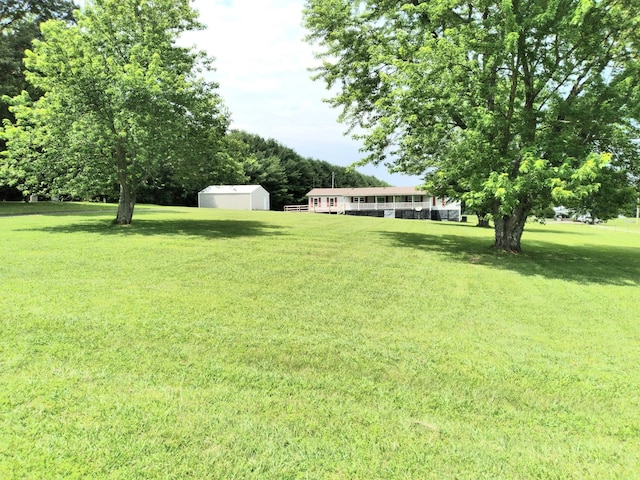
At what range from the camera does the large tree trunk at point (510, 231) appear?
13344mm

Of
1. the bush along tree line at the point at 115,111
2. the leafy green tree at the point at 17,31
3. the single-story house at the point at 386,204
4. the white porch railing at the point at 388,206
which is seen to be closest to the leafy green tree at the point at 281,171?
the single-story house at the point at 386,204

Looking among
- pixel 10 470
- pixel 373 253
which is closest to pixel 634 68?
pixel 373 253

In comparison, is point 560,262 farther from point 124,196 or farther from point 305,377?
point 124,196

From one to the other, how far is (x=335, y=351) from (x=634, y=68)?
12.1 m

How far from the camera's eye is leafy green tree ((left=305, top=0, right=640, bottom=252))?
381 inches

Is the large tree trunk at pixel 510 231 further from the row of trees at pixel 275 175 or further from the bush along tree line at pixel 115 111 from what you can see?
the row of trees at pixel 275 175

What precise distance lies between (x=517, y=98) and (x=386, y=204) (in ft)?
127

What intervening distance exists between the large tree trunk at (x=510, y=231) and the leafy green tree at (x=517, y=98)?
53 mm

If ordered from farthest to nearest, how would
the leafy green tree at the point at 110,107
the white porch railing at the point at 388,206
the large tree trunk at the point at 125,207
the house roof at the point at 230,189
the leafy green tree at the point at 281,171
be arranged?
the leafy green tree at the point at 281,171, the white porch railing at the point at 388,206, the house roof at the point at 230,189, the large tree trunk at the point at 125,207, the leafy green tree at the point at 110,107

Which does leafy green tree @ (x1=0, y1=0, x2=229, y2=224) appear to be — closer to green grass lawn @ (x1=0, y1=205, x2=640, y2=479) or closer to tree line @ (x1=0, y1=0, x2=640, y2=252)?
tree line @ (x1=0, y1=0, x2=640, y2=252)

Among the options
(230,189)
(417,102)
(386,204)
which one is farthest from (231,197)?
(417,102)

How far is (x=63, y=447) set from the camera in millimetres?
2523

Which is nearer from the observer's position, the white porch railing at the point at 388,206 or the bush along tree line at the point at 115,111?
the bush along tree line at the point at 115,111

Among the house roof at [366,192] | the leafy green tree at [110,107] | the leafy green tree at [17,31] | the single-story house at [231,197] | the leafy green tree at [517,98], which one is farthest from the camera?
the house roof at [366,192]
